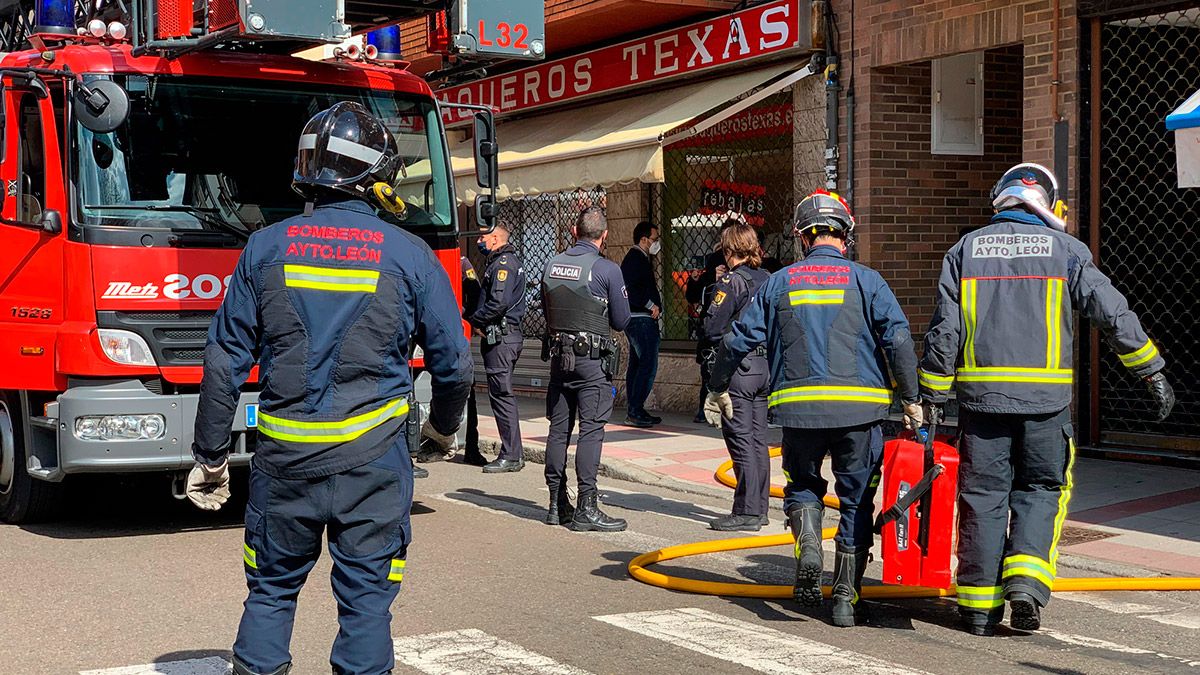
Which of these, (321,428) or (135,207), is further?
(135,207)

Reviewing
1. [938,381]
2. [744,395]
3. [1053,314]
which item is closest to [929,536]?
[938,381]

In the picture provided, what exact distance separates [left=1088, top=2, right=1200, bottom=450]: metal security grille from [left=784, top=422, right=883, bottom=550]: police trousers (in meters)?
5.14

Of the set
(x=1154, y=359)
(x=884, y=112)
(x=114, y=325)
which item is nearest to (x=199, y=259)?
(x=114, y=325)

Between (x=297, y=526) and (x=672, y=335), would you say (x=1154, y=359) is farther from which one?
(x=672, y=335)

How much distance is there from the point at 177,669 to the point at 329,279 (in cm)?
186

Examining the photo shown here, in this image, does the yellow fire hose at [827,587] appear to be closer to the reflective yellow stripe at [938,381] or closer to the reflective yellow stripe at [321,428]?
the reflective yellow stripe at [938,381]

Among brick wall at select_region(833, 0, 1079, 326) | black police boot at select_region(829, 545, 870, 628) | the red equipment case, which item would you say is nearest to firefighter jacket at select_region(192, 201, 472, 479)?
black police boot at select_region(829, 545, 870, 628)

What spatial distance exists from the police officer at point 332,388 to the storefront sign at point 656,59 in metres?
6.20

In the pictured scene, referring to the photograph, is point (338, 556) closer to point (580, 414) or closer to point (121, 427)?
point (121, 427)

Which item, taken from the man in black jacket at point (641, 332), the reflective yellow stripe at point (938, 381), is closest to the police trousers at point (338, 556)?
the reflective yellow stripe at point (938, 381)

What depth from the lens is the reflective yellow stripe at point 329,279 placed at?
4.16 meters

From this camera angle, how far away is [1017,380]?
580 cm

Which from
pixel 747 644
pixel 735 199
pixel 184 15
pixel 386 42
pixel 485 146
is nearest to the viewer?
pixel 747 644

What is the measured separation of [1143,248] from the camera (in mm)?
10625
